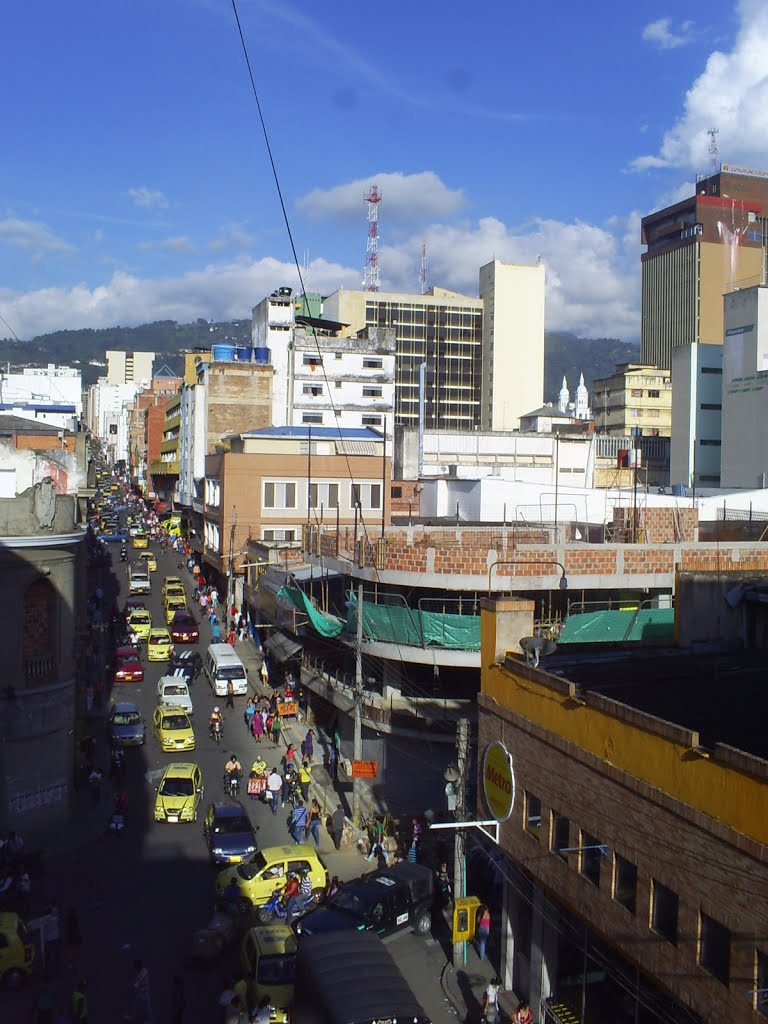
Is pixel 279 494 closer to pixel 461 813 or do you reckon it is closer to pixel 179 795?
pixel 179 795

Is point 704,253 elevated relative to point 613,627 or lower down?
elevated

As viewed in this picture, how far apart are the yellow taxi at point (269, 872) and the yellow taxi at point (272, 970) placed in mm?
2932

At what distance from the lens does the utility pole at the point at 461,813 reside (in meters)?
17.6

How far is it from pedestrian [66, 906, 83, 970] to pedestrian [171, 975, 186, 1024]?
268cm

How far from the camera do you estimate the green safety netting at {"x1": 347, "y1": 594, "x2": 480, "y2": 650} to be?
23672 millimetres

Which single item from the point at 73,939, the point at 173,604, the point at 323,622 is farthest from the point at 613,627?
the point at 173,604

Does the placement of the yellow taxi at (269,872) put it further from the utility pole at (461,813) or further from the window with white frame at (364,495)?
the window with white frame at (364,495)

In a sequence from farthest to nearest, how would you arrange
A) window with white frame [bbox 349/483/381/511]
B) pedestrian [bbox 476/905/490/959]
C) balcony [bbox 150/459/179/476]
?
balcony [bbox 150/459/179/476]
window with white frame [bbox 349/483/381/511]
pedestrian [bbox 476/905/490/959]

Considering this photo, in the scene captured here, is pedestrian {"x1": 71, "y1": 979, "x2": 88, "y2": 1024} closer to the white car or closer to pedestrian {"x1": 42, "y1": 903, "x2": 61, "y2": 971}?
pedestrian {"x1": 42, "y1": 903, "x2": 61, "y2": 971}

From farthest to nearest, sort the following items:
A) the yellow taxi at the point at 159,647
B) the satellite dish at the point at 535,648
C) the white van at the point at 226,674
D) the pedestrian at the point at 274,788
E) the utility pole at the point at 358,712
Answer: the yellow taxi at the point at 159,647 → the white van at the point at 226,674 → the pedestrian at the point at 274,788 → the utility pole at the point at 358,712 → the satellite dish at the point at 535,648

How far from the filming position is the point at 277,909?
18.9 m

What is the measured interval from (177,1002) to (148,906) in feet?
14.7

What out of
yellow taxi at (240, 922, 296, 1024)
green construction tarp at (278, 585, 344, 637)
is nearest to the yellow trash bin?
yellow taxi at (240, 922, 296, 1024)

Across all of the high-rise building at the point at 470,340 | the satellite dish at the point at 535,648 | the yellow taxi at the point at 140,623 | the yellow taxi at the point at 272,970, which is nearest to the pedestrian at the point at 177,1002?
the yellow taxi at the point at 272,970
